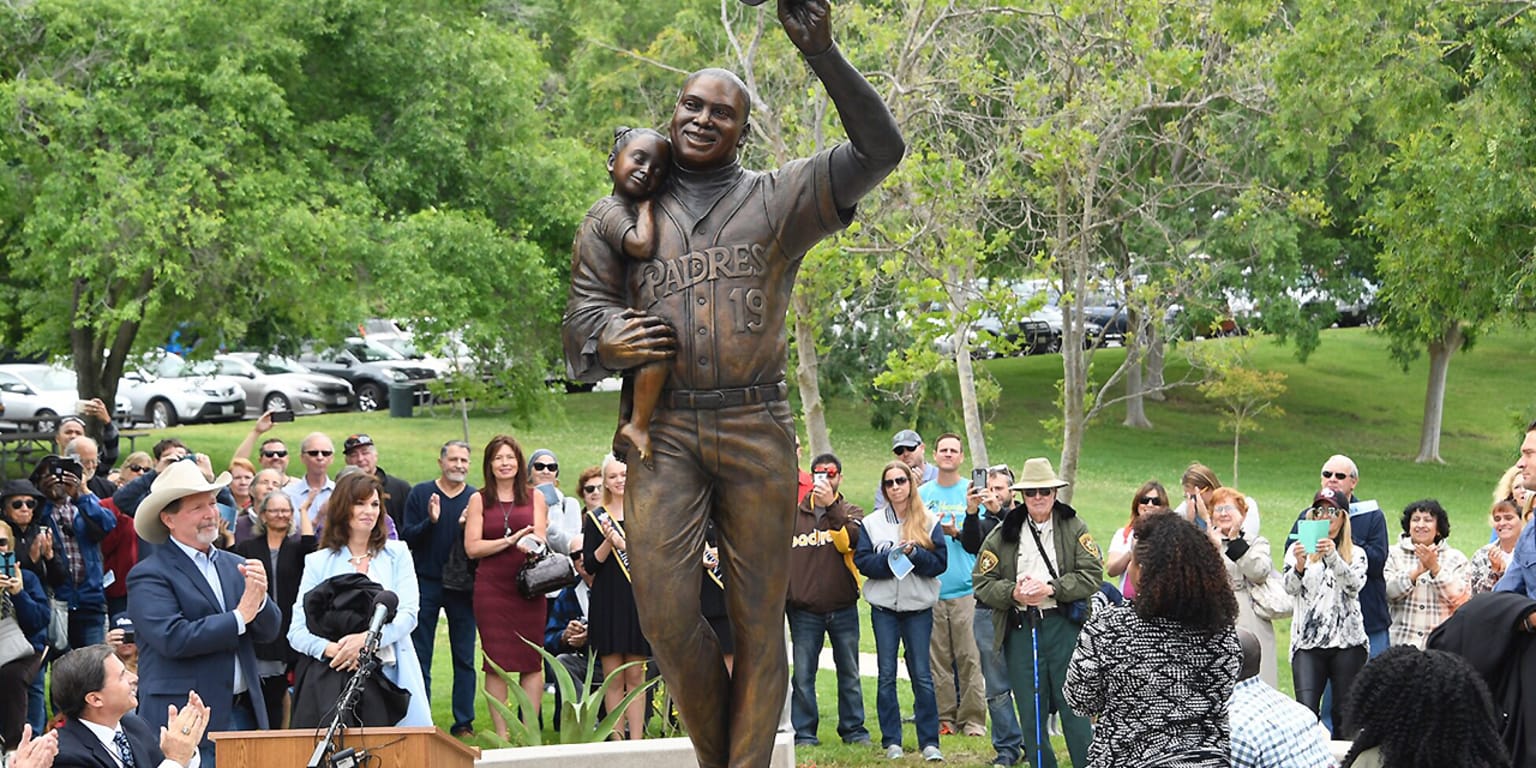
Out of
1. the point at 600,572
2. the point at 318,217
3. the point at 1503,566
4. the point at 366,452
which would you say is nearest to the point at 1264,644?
the point at 1503,566

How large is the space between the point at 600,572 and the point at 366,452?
2.21 metres

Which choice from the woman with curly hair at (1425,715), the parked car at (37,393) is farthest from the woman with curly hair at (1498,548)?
the parked car at (37,393)

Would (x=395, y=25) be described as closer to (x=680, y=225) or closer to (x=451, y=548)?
(x=451, y=548)

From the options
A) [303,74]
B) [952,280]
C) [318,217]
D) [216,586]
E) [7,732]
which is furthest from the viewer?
[303,74]

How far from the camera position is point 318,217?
20.0 m

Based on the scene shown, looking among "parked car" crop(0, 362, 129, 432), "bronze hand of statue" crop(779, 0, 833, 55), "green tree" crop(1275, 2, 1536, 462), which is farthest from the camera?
"parked car" crop(0, 362, 129, 432)

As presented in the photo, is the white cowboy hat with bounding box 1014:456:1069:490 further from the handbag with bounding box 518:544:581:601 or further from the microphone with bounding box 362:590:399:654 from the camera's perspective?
the microphone with bounding box 362:590:399:654

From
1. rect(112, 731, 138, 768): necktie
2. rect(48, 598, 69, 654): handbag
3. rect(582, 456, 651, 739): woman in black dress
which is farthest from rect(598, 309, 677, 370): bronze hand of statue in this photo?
rect(48, 598, 69, 654): handbag

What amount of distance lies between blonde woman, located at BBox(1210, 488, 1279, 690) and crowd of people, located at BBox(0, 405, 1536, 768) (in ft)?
0.06

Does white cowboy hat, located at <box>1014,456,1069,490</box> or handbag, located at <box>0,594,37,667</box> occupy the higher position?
white cowboy hat, located at <box>1014,456,1069,490</box>

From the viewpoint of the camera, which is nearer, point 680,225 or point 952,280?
point 680,225

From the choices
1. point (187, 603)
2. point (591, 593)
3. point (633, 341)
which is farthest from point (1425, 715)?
point (591, 593)

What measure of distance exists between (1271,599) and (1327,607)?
1.01 ft

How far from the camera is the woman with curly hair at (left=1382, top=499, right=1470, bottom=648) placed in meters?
10.6
